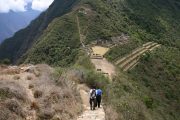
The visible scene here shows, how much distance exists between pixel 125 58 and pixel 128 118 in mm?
56976

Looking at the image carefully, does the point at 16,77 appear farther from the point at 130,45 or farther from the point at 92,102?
the point at 130,45

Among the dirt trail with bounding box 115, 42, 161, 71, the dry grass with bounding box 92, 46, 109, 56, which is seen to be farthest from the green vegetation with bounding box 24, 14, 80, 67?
the dirt trail with bounding box 115, 42, 161, 71

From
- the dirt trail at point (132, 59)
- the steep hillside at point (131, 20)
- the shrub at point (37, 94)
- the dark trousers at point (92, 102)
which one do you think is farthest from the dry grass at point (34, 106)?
the steep hillside at point (131, 20)

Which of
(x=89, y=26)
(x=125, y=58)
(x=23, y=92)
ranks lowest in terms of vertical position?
(x=23, y=92)

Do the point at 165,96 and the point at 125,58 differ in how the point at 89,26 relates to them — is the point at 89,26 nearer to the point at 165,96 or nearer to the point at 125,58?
the point at 125,58

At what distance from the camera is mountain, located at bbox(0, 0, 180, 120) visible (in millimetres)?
62969

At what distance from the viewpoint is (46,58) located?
311 ft

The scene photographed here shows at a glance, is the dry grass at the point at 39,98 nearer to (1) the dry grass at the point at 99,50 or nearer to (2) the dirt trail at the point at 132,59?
(2) the dirt trail at the point at 132,59

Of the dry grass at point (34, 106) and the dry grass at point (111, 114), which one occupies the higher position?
the dry grass at point (34, 106)

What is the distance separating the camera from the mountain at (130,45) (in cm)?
6297

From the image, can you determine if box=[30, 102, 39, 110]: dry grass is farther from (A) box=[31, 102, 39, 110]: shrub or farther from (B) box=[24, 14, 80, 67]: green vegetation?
(B) box=[24, 14, 80, 67]: green vegetation

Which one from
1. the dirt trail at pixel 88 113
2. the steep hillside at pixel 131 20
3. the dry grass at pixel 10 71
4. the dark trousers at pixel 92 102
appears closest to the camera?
the dirt trail at pixel 88 113

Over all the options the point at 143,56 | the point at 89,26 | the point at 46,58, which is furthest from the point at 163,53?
the point at 46,58

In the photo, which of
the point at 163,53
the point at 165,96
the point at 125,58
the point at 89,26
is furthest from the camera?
the point at 89,26
